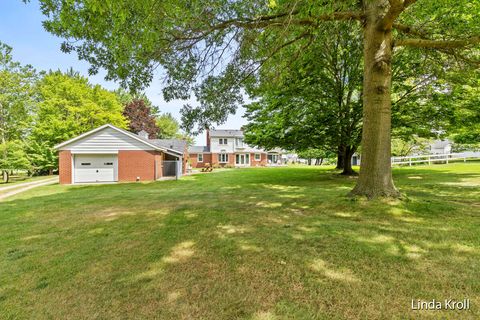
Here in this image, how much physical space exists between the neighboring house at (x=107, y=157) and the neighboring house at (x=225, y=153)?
22028mm

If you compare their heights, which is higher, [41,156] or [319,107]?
[319,107]

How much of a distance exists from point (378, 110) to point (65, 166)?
19755 mm

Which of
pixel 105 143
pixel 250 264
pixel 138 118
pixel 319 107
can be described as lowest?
pixel 250 264

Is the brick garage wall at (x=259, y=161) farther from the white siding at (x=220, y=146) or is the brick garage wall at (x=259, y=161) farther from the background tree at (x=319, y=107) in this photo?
the background tree at (x=319, y=107)

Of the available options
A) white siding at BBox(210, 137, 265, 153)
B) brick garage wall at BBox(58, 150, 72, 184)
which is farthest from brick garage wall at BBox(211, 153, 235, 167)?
brick garage wall at BBox(58, 150, 72, 184)

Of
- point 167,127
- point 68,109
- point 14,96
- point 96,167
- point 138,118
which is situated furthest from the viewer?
point 167,127

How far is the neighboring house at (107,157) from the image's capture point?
57.0ft

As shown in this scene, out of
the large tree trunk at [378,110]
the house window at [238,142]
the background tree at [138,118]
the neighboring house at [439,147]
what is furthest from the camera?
A: the neighboring house at [439,147]

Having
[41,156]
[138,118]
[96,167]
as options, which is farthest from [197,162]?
[96,167]

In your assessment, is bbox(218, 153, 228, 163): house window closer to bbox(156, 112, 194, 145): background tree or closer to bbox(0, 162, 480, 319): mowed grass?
bbox(156, 112, 194, 145): background tree

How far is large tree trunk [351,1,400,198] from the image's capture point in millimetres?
6129

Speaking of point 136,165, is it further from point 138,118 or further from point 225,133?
point 225,133

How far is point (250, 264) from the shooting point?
326 centimetres

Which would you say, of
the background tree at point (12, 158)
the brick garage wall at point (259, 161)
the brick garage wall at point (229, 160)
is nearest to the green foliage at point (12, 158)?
the background tree at point (12, 158)
